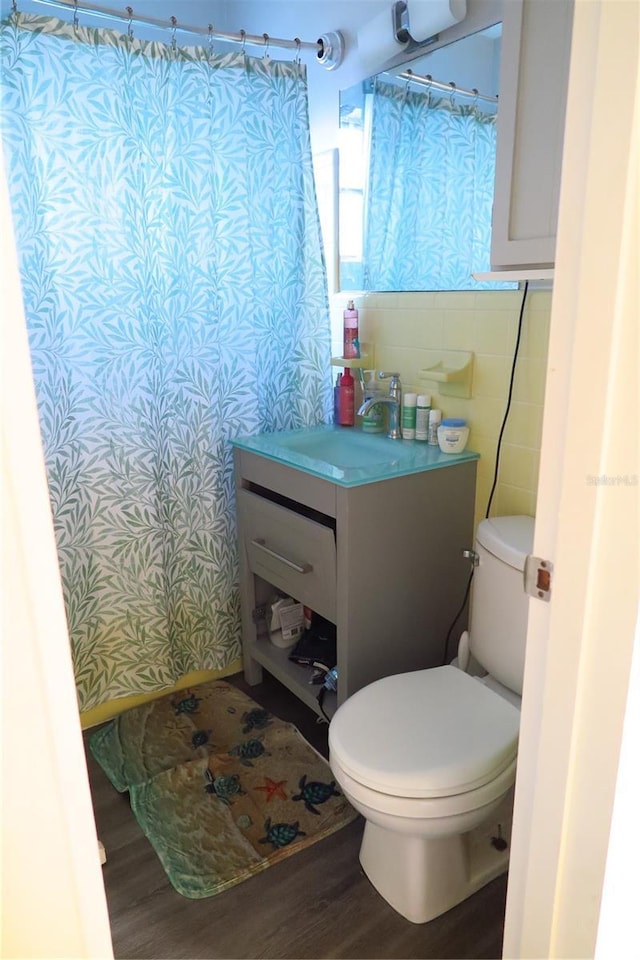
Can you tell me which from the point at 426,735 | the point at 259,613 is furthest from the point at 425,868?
the point at 259,613

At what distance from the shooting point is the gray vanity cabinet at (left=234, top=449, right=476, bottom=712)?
1.71 metres

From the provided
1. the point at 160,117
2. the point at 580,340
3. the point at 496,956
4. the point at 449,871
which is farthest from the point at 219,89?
the point at 496,956

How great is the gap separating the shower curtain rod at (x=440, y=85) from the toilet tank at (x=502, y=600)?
3.58 ft

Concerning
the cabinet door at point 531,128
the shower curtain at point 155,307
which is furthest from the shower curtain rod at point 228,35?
the cabinet door at point 531,128

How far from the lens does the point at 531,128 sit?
1.28 metres

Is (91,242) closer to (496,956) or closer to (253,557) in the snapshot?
(253,557)

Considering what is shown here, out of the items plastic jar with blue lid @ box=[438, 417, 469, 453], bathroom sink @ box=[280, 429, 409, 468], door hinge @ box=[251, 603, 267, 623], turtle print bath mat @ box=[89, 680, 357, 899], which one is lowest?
turtle print bath mat @ box=[89, 680, 357, 899]

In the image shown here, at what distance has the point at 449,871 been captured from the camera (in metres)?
1.47

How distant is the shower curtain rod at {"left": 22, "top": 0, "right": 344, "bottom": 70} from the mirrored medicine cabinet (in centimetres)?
11

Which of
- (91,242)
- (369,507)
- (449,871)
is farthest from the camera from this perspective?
(91,242)

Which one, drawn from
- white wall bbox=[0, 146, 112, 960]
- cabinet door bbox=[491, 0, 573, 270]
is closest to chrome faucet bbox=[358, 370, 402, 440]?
cabinet door bbox=[491, 0, 573, 270]

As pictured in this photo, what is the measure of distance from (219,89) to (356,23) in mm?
483

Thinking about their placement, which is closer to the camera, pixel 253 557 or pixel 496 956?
pixel 496 956

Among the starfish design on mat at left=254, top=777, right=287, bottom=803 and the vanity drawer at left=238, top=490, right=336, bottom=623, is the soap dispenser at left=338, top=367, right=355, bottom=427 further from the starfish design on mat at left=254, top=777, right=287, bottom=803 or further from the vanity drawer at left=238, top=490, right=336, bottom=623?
the starfish design on mat at left=254, top=777, right=287, bottom=803
